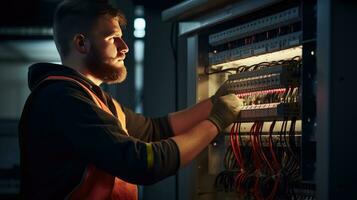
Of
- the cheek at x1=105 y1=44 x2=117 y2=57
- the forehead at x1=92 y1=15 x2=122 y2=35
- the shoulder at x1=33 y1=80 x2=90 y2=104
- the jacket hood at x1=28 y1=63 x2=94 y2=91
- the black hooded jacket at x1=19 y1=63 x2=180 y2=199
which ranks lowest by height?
the black hooded jacket at x1=19 y1=63 x2=180 y2=199

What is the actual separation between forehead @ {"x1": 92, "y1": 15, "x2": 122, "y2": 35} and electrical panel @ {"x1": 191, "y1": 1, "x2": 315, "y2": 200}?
429mm

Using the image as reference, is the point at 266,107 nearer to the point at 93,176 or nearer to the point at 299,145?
the point at 299,145

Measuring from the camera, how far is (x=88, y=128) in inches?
62.9

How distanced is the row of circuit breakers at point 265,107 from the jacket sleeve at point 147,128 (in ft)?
0.81

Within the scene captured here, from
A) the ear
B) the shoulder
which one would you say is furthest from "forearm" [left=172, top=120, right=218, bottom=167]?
the ear

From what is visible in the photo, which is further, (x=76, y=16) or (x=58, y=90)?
(x=76, y=16)

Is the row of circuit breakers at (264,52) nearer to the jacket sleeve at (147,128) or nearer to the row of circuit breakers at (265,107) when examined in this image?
the row of circuit breakers at (265,107)

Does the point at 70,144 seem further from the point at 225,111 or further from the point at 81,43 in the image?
the point at 225,111

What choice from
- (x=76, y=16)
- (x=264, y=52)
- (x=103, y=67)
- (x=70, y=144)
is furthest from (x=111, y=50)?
(x=264, y=52)

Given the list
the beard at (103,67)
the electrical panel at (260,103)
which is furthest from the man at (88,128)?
the electrical panel at (260,103)

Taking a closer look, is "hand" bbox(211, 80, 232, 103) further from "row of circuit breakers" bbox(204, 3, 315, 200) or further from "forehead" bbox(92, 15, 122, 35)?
"forehead" bbox(92, 15, 122, 35)

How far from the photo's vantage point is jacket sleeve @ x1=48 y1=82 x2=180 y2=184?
1590 millimetres

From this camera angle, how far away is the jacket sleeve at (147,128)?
6.97 ft

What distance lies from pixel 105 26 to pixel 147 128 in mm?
465
